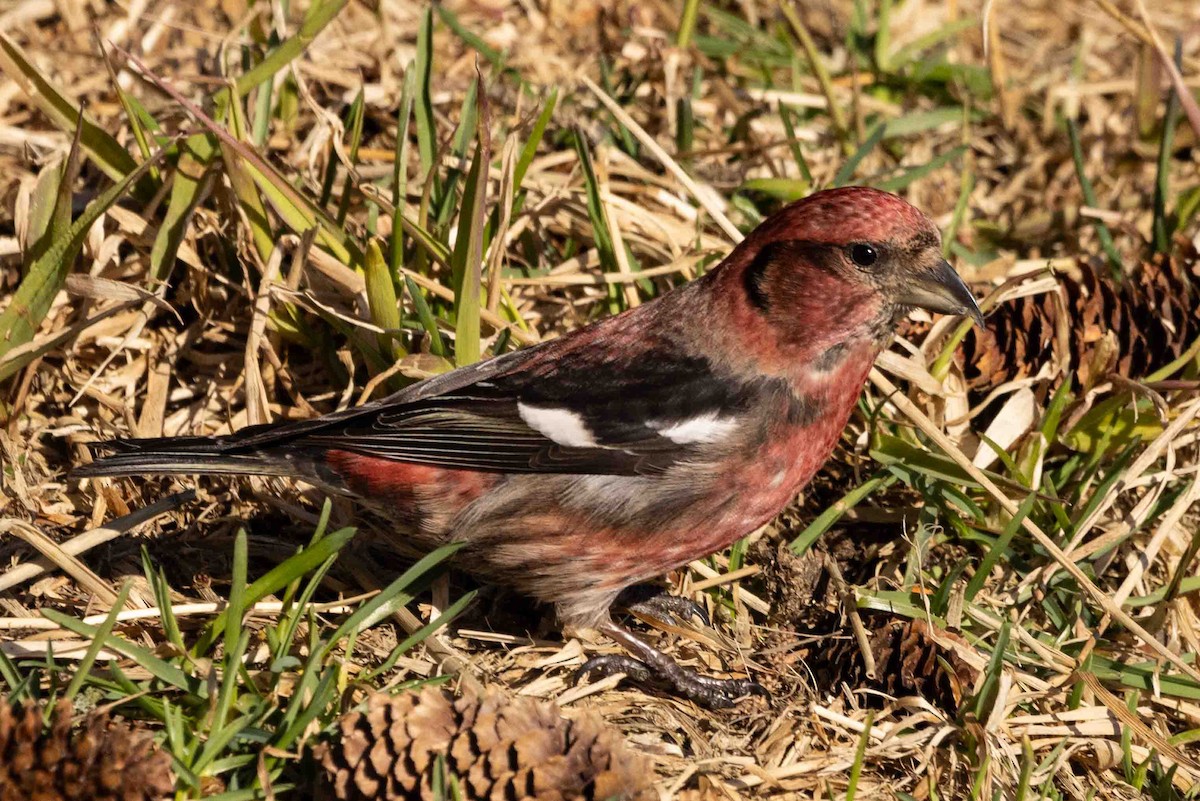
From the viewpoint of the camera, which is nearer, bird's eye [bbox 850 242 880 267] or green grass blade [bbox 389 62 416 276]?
bird's eye [bbox 850 242 880 267]

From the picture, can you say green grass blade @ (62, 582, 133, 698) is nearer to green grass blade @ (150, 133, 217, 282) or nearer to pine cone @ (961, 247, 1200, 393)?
green grass blade @ (150, 133, 217, 282)

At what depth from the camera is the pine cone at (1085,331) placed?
4.05 meters

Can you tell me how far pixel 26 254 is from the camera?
3.75 meters

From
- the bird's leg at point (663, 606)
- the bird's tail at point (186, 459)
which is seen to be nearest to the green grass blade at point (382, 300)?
the bird's tail at point (186, 459)

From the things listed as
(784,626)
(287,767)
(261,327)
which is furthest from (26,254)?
(784,626)

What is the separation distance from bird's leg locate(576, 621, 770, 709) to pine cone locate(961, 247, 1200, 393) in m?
1.36

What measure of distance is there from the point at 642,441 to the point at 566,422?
21cm

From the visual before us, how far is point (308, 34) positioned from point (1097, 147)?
3284mm

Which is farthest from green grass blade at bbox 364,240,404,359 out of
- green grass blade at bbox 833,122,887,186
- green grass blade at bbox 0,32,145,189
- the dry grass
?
green grass blade at bbox 833,122,887,186

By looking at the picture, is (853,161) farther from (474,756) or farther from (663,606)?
(474,756)

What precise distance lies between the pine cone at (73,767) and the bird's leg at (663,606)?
1440 millimetres

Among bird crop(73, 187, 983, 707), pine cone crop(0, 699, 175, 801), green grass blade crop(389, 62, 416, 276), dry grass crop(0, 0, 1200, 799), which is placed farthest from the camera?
green grass blade crop(389, 62, 416, 276)

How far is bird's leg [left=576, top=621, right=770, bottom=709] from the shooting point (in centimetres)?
327

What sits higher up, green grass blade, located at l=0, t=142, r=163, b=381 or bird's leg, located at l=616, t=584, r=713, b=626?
green grass blade, located at l=0, t=142, r=163, b=381
